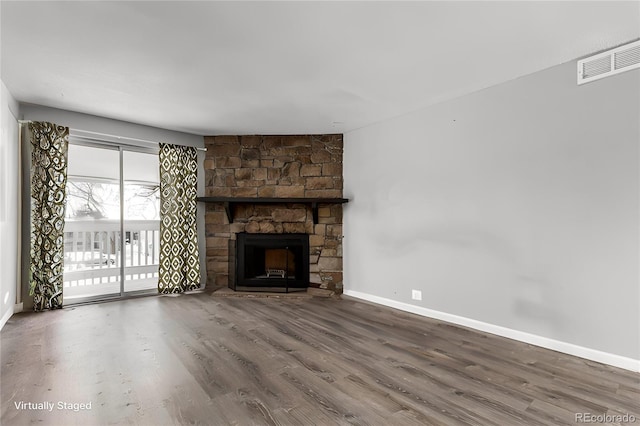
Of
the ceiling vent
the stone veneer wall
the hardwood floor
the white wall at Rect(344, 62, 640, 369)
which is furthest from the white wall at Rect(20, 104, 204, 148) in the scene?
the ceiling vent

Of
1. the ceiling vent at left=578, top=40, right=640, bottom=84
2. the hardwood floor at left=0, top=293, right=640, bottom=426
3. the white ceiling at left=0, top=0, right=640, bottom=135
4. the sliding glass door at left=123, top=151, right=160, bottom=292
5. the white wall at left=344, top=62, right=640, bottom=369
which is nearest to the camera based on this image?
the hardwood floor at left=0, top=293, right=640, bottom=426

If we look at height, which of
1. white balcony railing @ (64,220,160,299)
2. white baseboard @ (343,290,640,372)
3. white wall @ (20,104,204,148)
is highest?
white wall @ (20,104,204,148)

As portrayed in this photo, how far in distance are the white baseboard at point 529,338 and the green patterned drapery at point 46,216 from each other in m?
4.00

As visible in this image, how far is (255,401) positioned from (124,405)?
0.75m

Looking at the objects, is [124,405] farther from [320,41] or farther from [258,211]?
[258,211]

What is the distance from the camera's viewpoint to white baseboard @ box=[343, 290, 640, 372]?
8.37 feet

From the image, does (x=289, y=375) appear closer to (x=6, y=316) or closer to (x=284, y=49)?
(x=284, y=49)

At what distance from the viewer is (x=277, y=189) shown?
5180mm

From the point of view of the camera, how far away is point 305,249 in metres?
5.09

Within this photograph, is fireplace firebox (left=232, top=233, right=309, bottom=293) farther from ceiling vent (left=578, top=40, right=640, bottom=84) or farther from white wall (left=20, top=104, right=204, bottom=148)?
ceiling vent (left=578, top=40, right=640, bottom=84)

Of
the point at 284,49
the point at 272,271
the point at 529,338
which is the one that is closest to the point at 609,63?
the point at 529,338

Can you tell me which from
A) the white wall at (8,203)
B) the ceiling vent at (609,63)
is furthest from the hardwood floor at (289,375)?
the ceiling vent at (609,63)

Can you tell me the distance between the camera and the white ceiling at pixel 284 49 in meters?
2.12

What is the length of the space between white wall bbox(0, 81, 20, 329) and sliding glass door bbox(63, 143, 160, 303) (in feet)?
2.09
